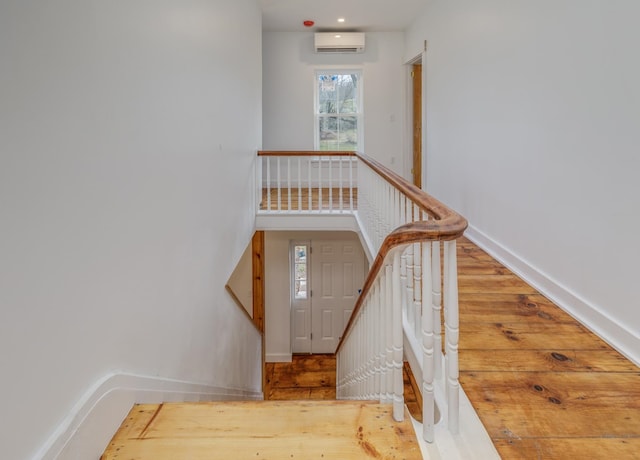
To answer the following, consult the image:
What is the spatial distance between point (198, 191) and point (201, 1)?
1167mm

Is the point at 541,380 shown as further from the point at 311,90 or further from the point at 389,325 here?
the point at 311,90

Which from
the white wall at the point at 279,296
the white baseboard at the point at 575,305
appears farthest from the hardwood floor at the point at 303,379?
the white baseboard at the point at 575,305

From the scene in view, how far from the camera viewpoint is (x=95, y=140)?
130 cm

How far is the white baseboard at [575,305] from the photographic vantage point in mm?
1850

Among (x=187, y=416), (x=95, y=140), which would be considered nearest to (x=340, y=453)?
(x=187, y=416)

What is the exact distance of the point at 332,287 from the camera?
6.37 m

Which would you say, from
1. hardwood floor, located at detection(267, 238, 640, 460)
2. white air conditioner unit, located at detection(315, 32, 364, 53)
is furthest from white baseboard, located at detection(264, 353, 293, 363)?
white air conditioner unit, located at detection(315, 32, 364, 53)

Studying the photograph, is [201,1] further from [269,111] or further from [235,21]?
[269,111]

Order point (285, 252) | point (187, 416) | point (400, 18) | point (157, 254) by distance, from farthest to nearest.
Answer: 1. point (285, 252)
2. point (400, 18)
3. point (157, 254)
4. point (187, 416)

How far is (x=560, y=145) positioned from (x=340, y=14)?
390 centimetres

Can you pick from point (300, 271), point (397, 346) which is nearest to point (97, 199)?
point (397, 346)

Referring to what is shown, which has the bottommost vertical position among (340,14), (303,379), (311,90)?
(303,379)

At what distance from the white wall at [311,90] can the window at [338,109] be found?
0.13 m

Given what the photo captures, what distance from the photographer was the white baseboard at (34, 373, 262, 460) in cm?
115
